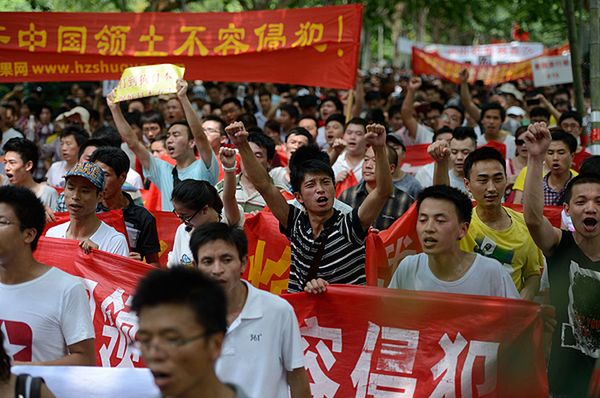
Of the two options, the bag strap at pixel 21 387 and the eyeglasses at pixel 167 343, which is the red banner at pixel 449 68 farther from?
A: the eyeglasses at pixel 167 343

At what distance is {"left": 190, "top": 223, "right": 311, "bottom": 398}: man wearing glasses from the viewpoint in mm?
3932

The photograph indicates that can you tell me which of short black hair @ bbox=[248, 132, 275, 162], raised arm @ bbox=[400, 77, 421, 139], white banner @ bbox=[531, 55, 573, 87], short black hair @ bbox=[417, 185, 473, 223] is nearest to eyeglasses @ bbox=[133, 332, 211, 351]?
short black hair @ bbox=[417, 185, 473, 223]

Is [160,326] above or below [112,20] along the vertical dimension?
below

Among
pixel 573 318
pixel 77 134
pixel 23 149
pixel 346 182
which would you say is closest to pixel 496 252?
pixel 573 318

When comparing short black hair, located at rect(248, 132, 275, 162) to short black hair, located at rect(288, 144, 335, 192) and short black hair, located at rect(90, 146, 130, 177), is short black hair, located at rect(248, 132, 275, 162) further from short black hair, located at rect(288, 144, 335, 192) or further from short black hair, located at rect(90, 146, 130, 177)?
short black hair, located at rect(288, 144, 335, 192)

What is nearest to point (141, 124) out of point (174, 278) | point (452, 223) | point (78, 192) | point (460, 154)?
point (460, 154)

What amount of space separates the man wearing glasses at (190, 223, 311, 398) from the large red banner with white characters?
38.6 inches

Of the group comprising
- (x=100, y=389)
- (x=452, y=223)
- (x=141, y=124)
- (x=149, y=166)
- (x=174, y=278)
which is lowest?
(x=100, y=389)

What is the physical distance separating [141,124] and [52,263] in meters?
5.81

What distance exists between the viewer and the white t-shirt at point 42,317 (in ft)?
13.2

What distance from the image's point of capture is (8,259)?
13.5 feet

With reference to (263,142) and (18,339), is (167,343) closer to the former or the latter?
(18,339)

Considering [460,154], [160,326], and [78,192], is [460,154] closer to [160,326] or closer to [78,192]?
[78,192]

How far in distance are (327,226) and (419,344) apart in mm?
941
